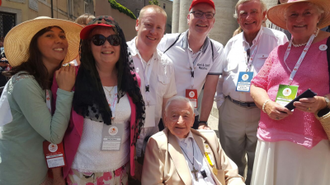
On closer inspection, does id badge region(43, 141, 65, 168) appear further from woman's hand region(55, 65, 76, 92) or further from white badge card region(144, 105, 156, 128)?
white badge card region(144, 105, 156, 128)

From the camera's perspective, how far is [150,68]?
2.61 meters

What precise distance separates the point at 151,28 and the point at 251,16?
130 cm

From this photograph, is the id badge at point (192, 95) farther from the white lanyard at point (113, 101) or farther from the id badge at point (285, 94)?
the white lanyard at point (113, 101)

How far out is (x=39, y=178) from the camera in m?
1.89

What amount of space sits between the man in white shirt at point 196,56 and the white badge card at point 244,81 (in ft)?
1.09

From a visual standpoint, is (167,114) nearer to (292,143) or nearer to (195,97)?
(195,97)

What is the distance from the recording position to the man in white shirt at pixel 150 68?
→ 2547 millimetres

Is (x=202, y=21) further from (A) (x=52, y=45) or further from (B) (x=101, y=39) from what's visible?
(A) (x=52, y=45)

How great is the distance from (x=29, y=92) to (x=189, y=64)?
74.9 inches

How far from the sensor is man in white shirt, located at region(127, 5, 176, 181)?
8.36ft

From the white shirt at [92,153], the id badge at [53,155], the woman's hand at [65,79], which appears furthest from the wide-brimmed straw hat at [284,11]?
the id badge at [53,155]

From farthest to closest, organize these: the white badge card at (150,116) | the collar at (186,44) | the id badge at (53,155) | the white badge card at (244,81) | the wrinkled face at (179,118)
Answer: the collar at (186,44), the white badge card at (244,81), the white badge card at (150,116), the wrinkled face at (179,118), the id badge at (53,155)

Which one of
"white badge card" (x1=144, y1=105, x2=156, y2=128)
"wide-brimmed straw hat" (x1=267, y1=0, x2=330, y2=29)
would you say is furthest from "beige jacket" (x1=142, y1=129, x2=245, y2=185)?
"wide-brimmed straw hat" (x1=267, y1=0, x2=330, y2=29)

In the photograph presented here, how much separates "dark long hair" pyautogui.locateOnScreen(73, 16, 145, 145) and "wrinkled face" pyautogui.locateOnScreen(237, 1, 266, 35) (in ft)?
5.55
